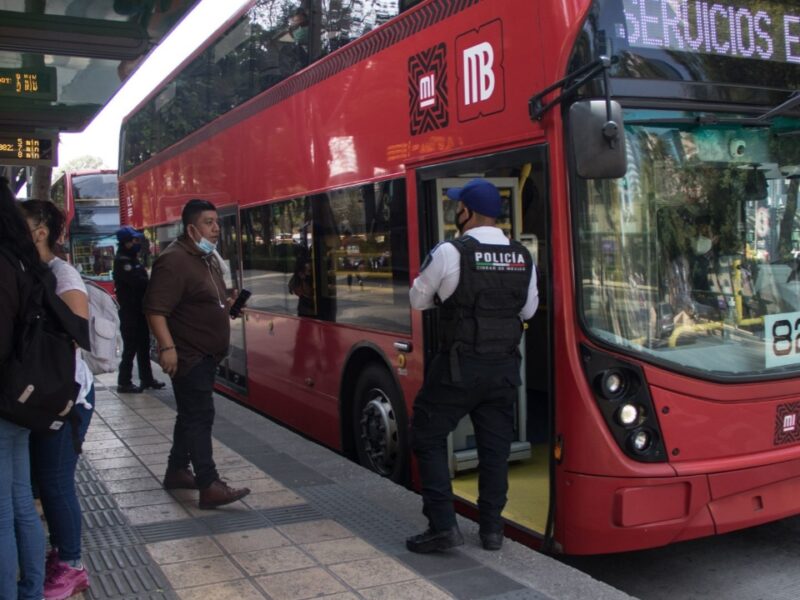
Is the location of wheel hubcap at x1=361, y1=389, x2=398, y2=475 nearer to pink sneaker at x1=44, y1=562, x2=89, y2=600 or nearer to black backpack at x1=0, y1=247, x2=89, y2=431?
pink sneaker at x1=44, y1=562, x2=89, y2=600

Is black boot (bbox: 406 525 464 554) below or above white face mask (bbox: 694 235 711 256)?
below

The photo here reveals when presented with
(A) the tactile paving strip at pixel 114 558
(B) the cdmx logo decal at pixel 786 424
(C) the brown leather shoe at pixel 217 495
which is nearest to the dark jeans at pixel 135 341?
(A) the tactile paving strip at pixel 114 558

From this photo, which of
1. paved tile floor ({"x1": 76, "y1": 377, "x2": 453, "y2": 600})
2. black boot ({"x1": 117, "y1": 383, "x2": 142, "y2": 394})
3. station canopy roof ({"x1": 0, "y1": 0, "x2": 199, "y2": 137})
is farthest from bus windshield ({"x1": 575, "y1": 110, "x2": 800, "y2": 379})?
black boot ({"x1": 117, "y1": 383, "x2": 142, "y2": 394})

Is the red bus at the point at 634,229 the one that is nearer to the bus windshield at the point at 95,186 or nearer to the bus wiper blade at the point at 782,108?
the bus wiper blade at the point at 782,108

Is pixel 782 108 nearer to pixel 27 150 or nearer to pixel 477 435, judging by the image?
pixel 477 435

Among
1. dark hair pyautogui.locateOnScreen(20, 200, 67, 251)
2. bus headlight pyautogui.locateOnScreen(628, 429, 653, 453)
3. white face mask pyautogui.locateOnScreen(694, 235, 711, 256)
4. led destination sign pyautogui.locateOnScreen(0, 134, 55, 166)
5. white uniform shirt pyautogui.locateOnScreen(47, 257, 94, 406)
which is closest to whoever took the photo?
white uniform shirt pyautogui.locateOnScreen(47, 257, 94, 406)

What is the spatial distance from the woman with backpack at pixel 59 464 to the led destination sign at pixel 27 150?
8350 mm

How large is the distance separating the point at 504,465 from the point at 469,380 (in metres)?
0.49

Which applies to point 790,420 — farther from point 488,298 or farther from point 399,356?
point 399,356

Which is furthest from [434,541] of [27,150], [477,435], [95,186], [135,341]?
[95,186]

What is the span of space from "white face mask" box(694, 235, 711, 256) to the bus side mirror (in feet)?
2.29

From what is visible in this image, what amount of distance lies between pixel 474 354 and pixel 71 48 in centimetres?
504

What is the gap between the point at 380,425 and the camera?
19.1ft

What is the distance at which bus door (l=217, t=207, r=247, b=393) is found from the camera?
29.5 ft
